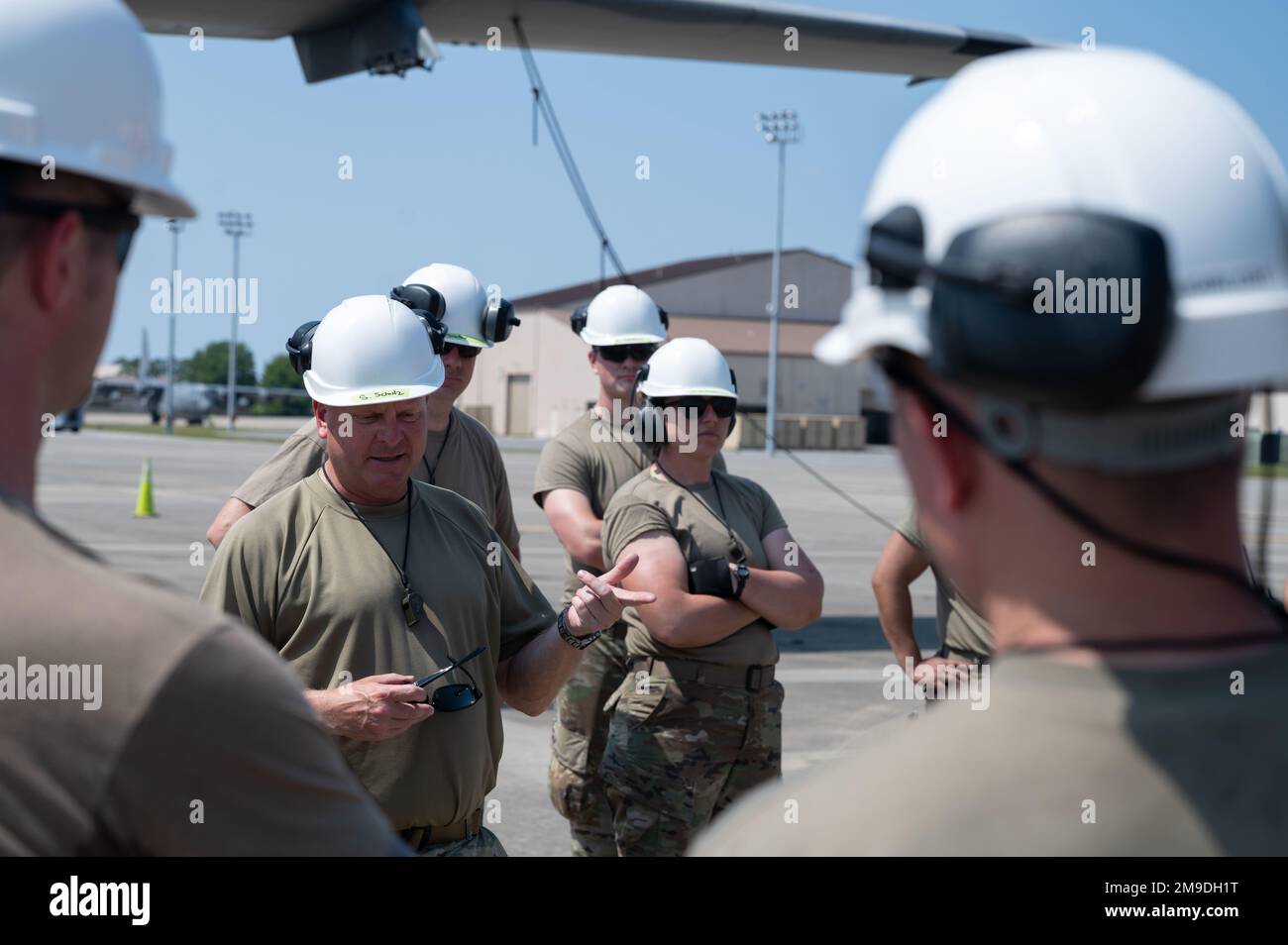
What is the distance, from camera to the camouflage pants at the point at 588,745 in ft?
17.8

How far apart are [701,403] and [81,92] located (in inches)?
148

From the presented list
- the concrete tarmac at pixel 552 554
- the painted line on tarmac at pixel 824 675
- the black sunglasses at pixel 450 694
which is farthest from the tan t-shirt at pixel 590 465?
the painted line on tarmac at pixel 824 675

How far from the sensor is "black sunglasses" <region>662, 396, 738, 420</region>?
203 inches

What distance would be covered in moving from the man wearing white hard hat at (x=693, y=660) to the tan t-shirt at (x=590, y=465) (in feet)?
2.21

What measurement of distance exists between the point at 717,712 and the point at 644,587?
524mm

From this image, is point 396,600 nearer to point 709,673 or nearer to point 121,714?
point 709,673

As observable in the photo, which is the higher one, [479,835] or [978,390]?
[978,390]

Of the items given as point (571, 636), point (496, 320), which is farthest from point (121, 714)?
point (496, 320)

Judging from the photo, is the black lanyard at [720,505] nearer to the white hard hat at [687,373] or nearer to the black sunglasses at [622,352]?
the white hard hat at [687,373]
